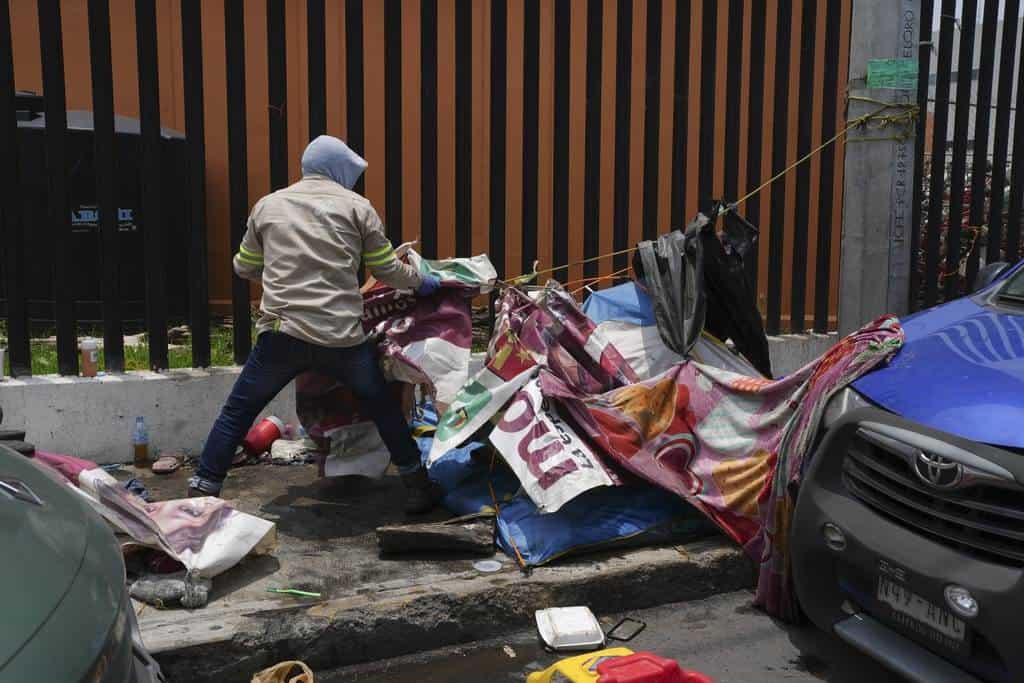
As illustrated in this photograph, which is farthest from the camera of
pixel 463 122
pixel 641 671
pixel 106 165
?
pixel 463 122

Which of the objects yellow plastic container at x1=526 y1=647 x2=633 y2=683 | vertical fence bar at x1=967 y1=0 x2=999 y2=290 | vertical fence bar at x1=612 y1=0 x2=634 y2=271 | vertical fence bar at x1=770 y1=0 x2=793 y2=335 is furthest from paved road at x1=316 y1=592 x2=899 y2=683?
vertical fence bar at x1=967 y1=0 x2=999 y2=290

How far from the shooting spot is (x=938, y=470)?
2.95 metres

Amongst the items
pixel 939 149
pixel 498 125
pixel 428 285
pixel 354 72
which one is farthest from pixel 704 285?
pixel 939 149

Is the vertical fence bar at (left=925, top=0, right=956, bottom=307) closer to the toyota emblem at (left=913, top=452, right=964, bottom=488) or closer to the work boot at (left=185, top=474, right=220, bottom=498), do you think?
the toyota emblem at (left=913, top=452, right=964, bottom=488)

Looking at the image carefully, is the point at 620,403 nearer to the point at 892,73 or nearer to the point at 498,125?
the point at 498,125

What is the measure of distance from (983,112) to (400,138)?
454 centimetres

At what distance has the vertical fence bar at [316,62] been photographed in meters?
5.56

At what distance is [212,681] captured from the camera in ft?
11.4

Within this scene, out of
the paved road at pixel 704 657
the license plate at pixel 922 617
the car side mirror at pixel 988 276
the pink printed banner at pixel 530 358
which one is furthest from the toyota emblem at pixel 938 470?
the pink printed banner at pixel 530 358

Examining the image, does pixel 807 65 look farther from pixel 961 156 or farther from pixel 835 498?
pixel 835 498

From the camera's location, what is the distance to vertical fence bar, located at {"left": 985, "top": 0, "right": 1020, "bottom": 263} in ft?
23.8

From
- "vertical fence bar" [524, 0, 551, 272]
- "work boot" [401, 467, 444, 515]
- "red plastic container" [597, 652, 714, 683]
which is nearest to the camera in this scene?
"red plastic container" [597, 652, 714, 683]

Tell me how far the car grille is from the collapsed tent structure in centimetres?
35

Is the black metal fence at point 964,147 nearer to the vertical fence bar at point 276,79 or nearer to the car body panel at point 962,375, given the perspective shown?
the car body panel at point 962,375
